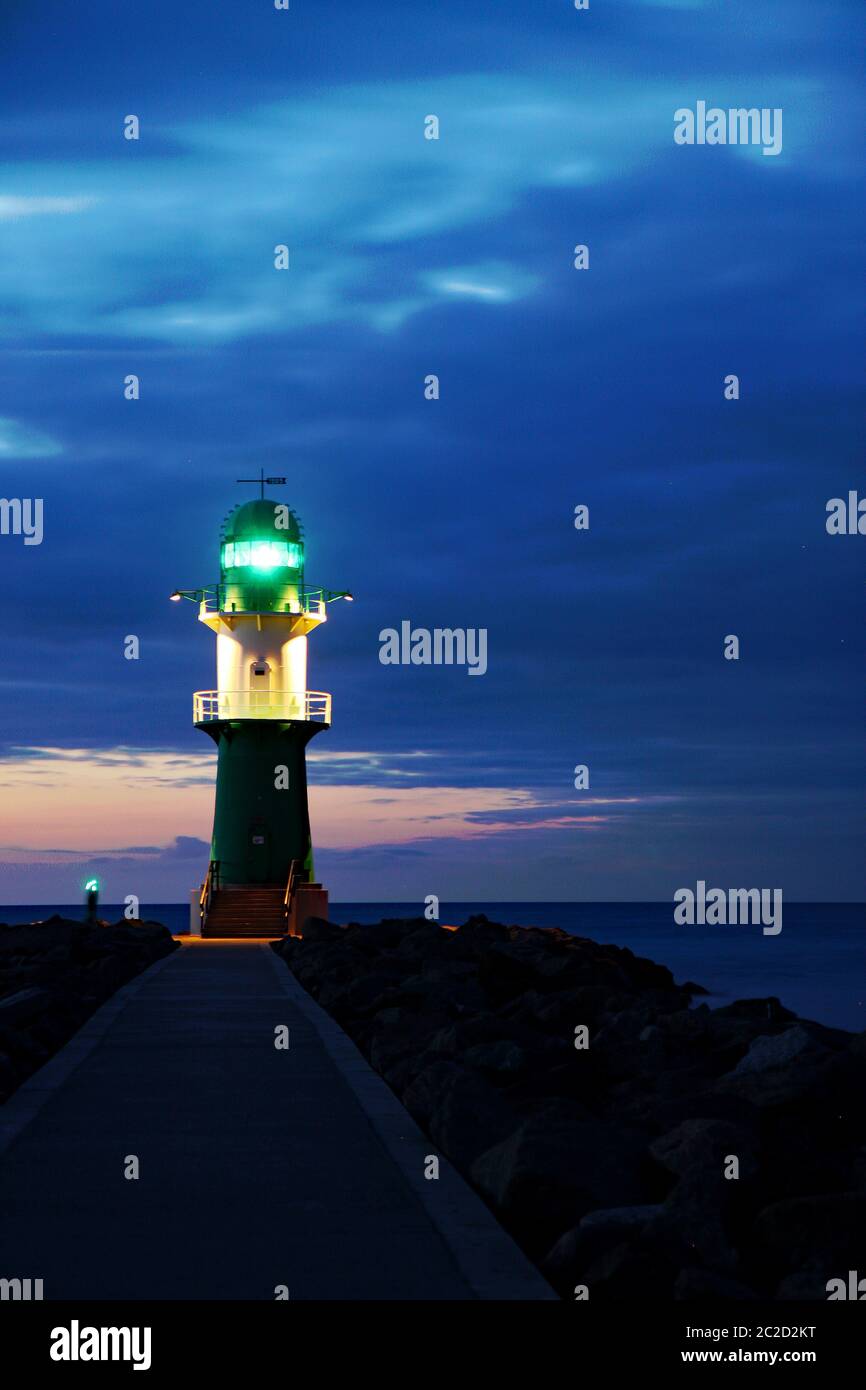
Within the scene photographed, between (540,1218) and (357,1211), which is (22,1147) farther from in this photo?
(540,1218)

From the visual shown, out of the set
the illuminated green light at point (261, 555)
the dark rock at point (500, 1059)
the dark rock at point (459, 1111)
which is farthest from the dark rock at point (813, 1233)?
the illuminated green light at point (261, 555)

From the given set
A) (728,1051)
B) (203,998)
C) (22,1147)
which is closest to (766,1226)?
(22,1147)

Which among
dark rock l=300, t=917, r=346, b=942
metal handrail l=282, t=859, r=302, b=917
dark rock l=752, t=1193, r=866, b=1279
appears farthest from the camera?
metal handrail l=282, t=859, r=302, b=917

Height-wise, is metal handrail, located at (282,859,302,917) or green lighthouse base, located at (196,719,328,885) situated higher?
green lighthouse base, located at (196,719,328,885)

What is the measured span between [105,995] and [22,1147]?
29.9 ft

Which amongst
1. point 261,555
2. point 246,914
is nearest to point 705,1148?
point 246,914

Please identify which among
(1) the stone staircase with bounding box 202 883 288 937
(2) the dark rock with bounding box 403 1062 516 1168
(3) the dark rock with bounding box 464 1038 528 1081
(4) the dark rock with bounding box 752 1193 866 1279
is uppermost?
(1) the stone staircase with bounding box 202 883 288 937

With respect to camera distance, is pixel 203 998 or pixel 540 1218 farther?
pixel 203 998

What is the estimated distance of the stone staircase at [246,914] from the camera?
3462 centimetres

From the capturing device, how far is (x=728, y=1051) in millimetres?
13422

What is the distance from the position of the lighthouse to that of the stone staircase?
28cm

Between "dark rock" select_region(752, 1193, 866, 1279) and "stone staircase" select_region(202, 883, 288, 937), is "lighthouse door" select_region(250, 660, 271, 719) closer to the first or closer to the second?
"stone staircase" select_region(202, 883, 288, 937)

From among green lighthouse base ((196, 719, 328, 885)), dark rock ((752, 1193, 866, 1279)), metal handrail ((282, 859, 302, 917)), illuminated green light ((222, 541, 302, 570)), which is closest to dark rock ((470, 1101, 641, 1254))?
dark rock ((752, 1193, 866, 1279))

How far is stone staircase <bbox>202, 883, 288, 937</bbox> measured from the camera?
34625 mm
